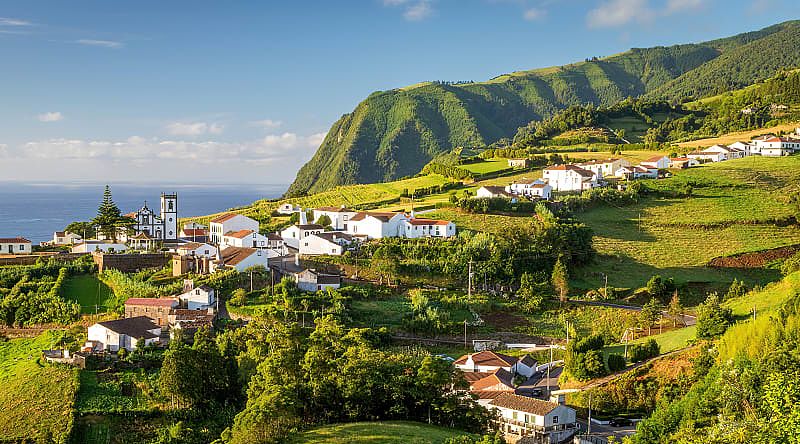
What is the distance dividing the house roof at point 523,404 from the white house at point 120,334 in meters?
15.4

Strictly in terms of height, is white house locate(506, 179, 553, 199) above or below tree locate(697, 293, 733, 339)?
above

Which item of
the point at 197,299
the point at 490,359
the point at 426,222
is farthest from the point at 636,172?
the point at 197,299

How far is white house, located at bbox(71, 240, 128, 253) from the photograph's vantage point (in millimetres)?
49219

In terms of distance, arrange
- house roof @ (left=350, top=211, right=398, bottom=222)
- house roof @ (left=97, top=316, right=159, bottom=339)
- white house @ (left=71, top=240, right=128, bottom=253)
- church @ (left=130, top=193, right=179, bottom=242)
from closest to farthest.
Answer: house roof @ (left=97, top=316, right=159, bottom=339), white house @ (left=71, top=240, right=128, bottom=253), house roof @ (left=350, top=211, right=398, bottom=222), church @ (left=130, top=193, right=179, bottom=242)

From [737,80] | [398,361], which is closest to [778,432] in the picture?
[398,361]

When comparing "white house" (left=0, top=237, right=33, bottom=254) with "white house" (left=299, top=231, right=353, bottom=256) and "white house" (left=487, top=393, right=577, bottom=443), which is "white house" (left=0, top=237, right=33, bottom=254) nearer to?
"white house" (left=299, top=231, right=353, bottom=256)

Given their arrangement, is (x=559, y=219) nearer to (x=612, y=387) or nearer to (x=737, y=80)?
(x=612, y=387)

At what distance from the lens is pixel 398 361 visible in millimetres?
26984

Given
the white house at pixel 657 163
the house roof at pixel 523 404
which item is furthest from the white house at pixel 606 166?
the house roof at pixel 523 404

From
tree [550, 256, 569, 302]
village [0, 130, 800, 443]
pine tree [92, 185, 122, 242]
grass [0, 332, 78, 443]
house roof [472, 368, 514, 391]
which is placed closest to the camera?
grass [0, 332, 78, 443]

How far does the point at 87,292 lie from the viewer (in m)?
40.6

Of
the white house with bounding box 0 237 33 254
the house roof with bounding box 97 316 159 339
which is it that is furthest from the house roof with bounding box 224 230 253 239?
the house roof with bounding box 97 316 159 339

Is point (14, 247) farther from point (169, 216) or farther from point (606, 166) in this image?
point (606, 166)

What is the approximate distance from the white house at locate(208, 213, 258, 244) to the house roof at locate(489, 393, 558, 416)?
30.8m
